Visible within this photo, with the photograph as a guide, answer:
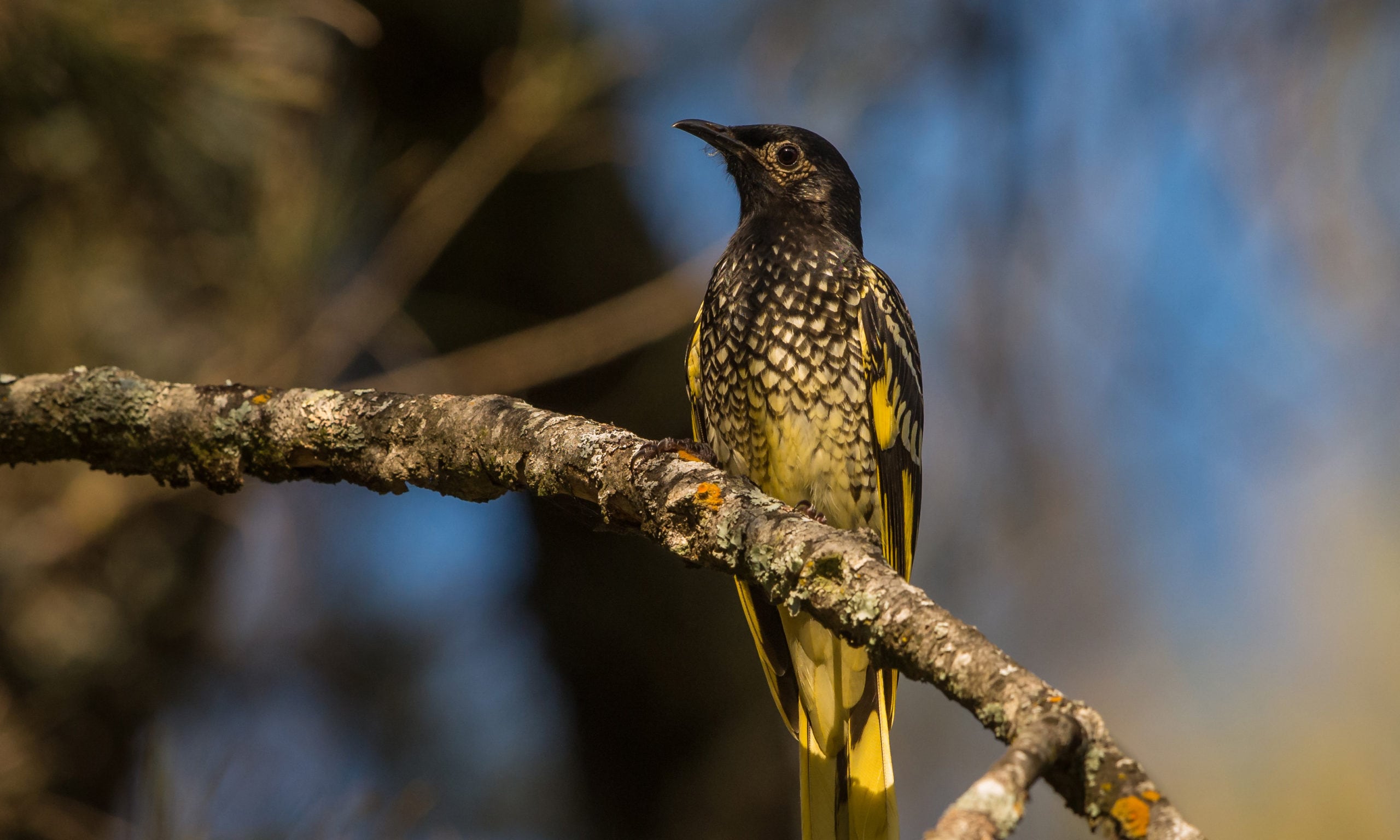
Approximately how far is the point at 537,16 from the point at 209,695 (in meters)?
3.45

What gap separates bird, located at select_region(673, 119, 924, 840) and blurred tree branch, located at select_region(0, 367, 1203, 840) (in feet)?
3.53

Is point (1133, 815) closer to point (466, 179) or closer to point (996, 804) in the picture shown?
point (996, 804)

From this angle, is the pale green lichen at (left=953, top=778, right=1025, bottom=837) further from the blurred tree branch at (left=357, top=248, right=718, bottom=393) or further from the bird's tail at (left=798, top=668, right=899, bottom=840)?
the blurred tree branch at (left=357, top=248, right=718, bottom=393)

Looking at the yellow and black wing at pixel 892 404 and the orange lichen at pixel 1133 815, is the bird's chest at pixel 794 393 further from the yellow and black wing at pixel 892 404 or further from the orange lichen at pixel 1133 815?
the orange lichen at pixel 1133 815

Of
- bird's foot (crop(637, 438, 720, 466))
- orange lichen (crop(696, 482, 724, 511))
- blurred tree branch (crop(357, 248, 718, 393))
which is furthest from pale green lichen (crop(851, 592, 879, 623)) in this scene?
blurred tree branch (crop(357, 248, 718, 393))

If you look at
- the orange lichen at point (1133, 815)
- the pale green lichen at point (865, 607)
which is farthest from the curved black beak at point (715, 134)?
the orange lichen at point (1133, 815)

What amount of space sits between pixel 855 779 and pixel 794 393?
1079mm

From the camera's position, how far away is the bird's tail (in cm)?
276

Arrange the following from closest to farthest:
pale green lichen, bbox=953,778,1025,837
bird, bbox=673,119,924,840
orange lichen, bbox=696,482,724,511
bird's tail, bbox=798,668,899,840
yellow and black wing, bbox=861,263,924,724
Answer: pale green lichen, bbox=953,778,1025,837, orange lichen, bbox=696,482,724,511, bird's tail, bbox=798,668,899,840, bird, bbox=673,119,924,840, yellow and black wing, bbox=861,263,924,724

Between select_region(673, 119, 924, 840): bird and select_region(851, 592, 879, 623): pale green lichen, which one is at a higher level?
select_region(673, 119, 924, 840): bird

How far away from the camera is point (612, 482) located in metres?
2.03

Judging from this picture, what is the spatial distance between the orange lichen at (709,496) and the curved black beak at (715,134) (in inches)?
87.5

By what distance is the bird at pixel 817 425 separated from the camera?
3.08 m

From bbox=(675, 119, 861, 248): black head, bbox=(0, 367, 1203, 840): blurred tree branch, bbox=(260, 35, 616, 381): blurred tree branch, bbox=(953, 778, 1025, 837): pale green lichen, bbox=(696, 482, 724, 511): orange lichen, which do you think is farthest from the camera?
bbox=(675, 119, 861, 248): black head
